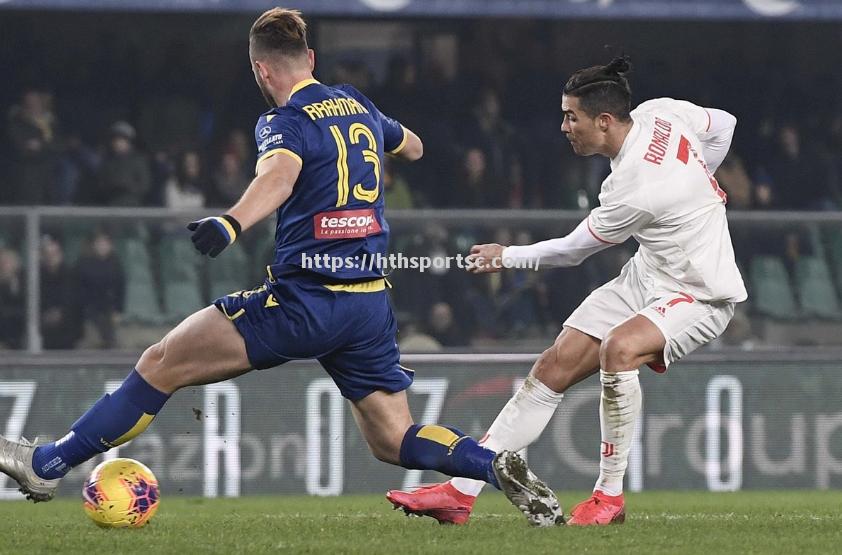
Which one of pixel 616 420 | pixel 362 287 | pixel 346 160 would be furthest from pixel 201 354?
pixel 616 420

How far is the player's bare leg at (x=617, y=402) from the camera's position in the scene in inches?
262

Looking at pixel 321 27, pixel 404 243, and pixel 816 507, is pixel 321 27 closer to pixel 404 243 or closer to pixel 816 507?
pixel 404 243

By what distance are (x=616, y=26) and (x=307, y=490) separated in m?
7.59

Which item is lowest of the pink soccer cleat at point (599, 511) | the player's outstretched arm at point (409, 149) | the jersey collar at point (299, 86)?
the pink soccer cleat at point (599, 511)

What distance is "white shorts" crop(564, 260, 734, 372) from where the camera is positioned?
6770 mm

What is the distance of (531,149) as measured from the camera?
14289mm

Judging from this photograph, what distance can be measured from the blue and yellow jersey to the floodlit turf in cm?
105

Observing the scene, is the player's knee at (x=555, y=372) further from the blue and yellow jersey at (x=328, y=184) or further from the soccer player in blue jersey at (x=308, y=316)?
the blue and yellow jersey at (x=328, y=184)

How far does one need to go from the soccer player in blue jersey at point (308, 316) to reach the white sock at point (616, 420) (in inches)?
17.3

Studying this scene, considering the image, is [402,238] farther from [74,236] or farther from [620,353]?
[620,353]

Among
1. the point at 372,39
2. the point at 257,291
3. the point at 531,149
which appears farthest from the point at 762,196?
the point at 257,291

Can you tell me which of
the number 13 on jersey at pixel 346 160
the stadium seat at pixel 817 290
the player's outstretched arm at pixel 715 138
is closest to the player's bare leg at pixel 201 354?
the number 13 on jersey at pixel 346 160

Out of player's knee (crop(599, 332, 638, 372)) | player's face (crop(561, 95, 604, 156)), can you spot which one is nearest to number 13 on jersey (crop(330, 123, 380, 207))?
player's face (crop(561, 95, 604, 156))

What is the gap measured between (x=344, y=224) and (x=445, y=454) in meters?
1.01
